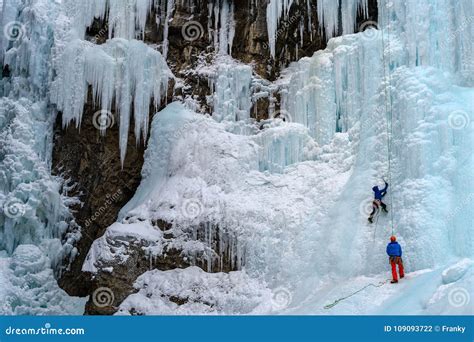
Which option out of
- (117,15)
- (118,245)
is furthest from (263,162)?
(117,15)

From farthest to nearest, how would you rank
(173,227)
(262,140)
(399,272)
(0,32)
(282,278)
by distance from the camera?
(0,32) → (262,140) → (173,227) → (282,278) → (399,272)

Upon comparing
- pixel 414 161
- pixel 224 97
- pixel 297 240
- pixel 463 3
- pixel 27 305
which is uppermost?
pixel 463 3

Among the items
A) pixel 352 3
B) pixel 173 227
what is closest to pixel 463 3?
pixel 352 3

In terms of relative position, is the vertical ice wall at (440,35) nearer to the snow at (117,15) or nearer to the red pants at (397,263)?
the red pants at (397,263)

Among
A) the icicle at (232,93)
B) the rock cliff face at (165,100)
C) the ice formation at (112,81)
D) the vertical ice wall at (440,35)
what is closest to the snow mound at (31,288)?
the rock cliff face at (165,100)

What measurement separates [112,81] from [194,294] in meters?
5.49

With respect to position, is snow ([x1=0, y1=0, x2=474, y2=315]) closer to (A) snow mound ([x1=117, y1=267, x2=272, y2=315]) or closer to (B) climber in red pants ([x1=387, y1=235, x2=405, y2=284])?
(A) snow mound ([x1=117, y1=267, x2=272, y2=315])

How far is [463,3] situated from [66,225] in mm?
10049

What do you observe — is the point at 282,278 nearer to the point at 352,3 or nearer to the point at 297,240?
the point at 297,240

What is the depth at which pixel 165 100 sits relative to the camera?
1627 cm

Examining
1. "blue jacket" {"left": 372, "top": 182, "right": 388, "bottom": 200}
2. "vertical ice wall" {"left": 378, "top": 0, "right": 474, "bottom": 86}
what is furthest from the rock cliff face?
"blue jacket" {"left": 372, "top": 182, "right": 388, "bottom": 200}

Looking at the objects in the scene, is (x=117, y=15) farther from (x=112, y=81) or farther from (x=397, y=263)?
(x=397, y=263)

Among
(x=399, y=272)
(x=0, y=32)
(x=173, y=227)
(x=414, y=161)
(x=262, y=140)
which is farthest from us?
(x=0, y=32)

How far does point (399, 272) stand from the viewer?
1107 cm
